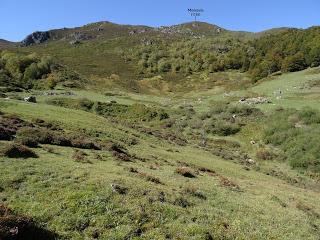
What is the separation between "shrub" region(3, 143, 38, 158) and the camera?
85.5ft

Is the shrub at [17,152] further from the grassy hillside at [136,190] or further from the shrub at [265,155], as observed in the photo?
the shrub at [265,155]

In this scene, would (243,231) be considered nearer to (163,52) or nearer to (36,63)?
(36,63)

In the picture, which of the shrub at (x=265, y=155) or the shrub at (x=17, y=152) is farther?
the shrub at (x=265, y=155)

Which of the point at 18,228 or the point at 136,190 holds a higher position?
the point at 18,228

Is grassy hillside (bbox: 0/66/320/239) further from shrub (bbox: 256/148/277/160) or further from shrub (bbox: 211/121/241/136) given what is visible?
shrub (bbox: 211/121/241/136)

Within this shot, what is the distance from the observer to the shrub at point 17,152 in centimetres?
2606

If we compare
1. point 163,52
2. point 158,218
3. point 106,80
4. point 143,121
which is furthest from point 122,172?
point 163,52

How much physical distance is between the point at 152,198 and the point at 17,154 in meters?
9.47

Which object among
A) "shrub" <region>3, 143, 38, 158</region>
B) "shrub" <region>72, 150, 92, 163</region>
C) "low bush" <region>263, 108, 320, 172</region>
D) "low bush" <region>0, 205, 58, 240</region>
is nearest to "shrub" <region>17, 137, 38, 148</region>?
"shrub" <region>3, 143, 38, 158</region>

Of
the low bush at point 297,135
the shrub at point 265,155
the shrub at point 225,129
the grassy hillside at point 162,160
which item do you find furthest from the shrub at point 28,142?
the shrub at point 225,129

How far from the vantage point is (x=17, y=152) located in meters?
26.5

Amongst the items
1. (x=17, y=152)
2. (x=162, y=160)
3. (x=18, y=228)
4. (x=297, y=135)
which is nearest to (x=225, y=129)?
(x=297, y=135)

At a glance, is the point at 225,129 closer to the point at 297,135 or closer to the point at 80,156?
the point at 297,135

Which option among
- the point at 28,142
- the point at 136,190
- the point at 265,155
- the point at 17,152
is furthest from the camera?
the point at 265,155
